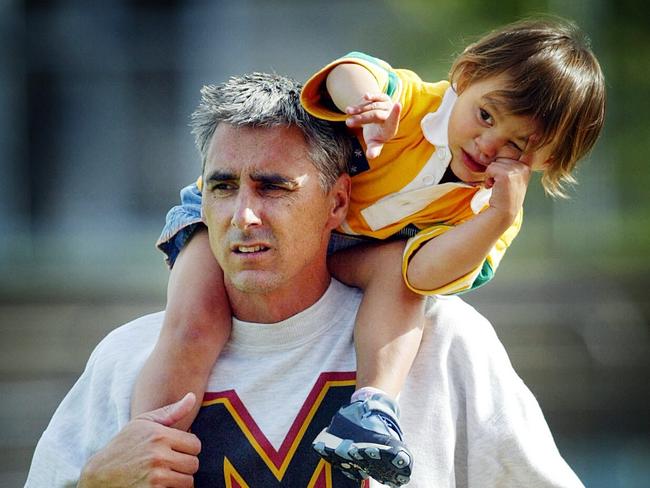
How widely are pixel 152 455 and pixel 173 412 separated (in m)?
0.09

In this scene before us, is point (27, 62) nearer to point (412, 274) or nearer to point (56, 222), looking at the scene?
point (56, 222)

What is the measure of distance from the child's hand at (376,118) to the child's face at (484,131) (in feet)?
0.42

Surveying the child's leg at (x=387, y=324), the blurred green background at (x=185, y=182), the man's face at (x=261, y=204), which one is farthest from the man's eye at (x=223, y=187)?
the blurred green background at (x=185, y=182)

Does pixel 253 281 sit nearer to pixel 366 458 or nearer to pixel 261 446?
pixel 261 446

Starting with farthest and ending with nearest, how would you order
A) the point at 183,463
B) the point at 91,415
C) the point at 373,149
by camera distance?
1. the point at 91,415
2. the point at 183,463
3. the point at 373,149

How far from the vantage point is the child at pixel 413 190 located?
7.82 ft

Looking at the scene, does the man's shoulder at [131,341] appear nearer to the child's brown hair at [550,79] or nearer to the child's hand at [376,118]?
the child's hand at [376,118]

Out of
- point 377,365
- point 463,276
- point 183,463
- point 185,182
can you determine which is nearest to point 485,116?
point 463,276

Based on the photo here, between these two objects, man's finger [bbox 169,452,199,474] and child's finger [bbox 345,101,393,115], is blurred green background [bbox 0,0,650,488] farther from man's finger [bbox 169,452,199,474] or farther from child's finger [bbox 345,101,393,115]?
child's finger [bbox 345,101,393,115]

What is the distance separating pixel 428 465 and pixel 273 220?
22.7 inches

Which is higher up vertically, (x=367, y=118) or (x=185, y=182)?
(x=367, y=118)

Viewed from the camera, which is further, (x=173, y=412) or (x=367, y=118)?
(x=173, y=412)

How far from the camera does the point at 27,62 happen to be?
343 inches

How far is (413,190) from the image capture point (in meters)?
2.56
